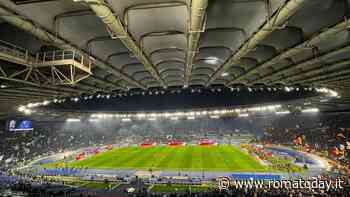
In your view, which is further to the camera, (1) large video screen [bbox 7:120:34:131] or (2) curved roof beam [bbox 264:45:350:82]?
(1) large video screen [bbox 7:120:34:131]

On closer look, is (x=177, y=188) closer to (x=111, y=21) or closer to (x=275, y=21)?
(x=275, y=21)

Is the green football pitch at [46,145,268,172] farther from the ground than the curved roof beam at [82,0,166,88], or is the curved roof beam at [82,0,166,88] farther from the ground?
the curved roof beam at [82,0,166,88]

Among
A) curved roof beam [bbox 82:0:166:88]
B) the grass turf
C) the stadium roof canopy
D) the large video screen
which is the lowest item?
the grass turf

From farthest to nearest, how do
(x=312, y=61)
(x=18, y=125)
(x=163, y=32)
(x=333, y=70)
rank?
(x=18, y=125), (x=333, y=70), (x=312, y=61), (x=163, y=32)

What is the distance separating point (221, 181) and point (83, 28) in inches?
986

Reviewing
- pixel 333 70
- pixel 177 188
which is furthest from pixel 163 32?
pixel 177 188

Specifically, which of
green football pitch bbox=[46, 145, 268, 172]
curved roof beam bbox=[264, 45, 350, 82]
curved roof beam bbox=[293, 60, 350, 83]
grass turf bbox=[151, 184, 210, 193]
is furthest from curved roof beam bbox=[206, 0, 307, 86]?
green football pitch bbox=[46, 145, 268, 172]

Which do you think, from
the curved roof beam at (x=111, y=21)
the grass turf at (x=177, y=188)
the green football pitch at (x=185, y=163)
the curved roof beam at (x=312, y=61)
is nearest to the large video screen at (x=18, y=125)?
the green football pitch at (x=185, y=163)

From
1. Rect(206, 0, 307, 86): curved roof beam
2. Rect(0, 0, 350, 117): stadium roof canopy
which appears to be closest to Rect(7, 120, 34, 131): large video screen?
Rect(0, 0, 350, 117): stadium roof canopy

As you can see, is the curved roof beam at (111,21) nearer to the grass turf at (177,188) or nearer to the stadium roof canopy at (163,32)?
the stadium roof canopy at (163,32)

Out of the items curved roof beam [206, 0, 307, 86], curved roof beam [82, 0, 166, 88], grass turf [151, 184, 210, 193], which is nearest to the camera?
curved roof beam [82, 0, 166, 88]

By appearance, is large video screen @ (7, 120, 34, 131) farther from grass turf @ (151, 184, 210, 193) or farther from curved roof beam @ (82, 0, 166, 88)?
curved roof beam @ (82, 0, 166, 88)

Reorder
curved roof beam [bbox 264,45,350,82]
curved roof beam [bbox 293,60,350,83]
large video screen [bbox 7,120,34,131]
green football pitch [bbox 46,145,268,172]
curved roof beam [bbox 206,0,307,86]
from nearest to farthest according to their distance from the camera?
1. curved roof beam [bbox 206,0,307,86]
2. curved roof beam [bbox 264,45,350,82]
3. curved roof beam [bbox 293,60,350,83]
4. green football pitch [bbox 46,145,268,172]
5. large video screen [bbox 7,120,34,131]

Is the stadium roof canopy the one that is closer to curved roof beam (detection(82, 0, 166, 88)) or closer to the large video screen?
curved roof beam (detection(82, 0, 166, 88))
